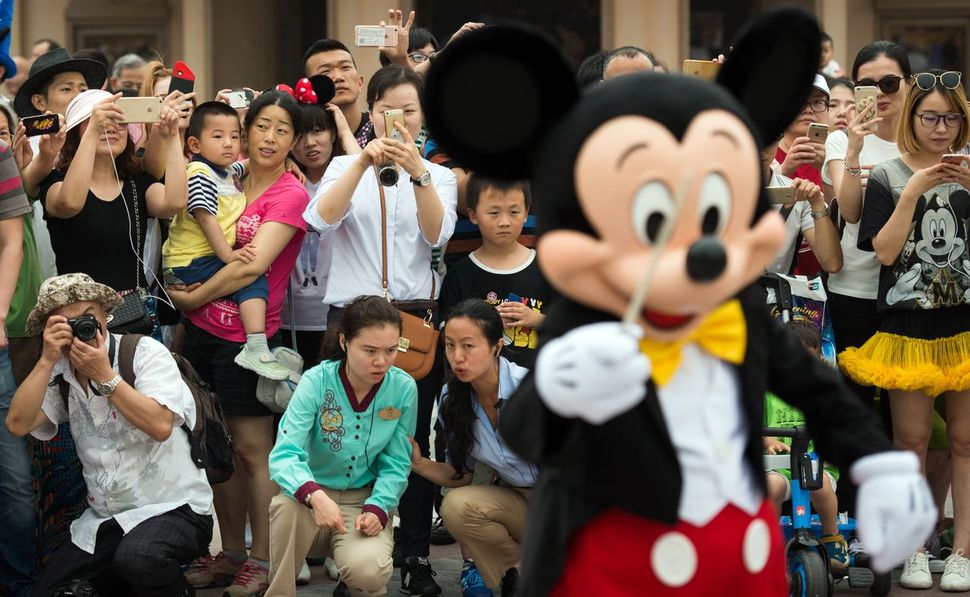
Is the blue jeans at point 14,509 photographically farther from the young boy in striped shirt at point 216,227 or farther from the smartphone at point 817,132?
the smartphone at point 817,132

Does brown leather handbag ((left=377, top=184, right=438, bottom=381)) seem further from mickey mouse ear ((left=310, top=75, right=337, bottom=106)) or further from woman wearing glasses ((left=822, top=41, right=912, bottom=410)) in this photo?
woman wearing glasses ((left=822, top=41, right=912, bottom=410))

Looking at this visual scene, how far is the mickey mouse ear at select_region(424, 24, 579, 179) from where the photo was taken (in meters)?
3.28

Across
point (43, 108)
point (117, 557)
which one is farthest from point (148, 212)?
point (117, 557)

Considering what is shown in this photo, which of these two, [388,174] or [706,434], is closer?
[706,434]

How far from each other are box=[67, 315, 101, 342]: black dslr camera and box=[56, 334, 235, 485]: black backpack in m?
0.17

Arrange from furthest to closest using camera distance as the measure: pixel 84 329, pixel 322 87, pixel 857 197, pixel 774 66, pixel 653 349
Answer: pixel 322 87 → pixel 857 197 → pixel 84 329 → pixel 774 66 → pixel 653 349

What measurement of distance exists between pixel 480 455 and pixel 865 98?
2.11m

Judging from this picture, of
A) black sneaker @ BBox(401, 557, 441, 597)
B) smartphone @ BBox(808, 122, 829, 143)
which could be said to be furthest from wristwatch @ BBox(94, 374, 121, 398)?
smartphone @ BBox(808, 122, 829, 143)

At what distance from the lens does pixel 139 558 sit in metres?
5.00

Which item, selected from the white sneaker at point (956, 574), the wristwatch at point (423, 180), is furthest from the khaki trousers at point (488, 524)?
the white sneaker at point (956, 574)

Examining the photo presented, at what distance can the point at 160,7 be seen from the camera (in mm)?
14125

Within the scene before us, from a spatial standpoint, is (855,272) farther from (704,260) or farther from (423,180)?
(704,260)

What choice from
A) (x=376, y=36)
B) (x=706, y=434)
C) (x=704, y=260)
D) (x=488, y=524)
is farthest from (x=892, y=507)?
(x=376, y=36)

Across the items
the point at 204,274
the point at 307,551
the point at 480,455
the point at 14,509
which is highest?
the point at 204,274
